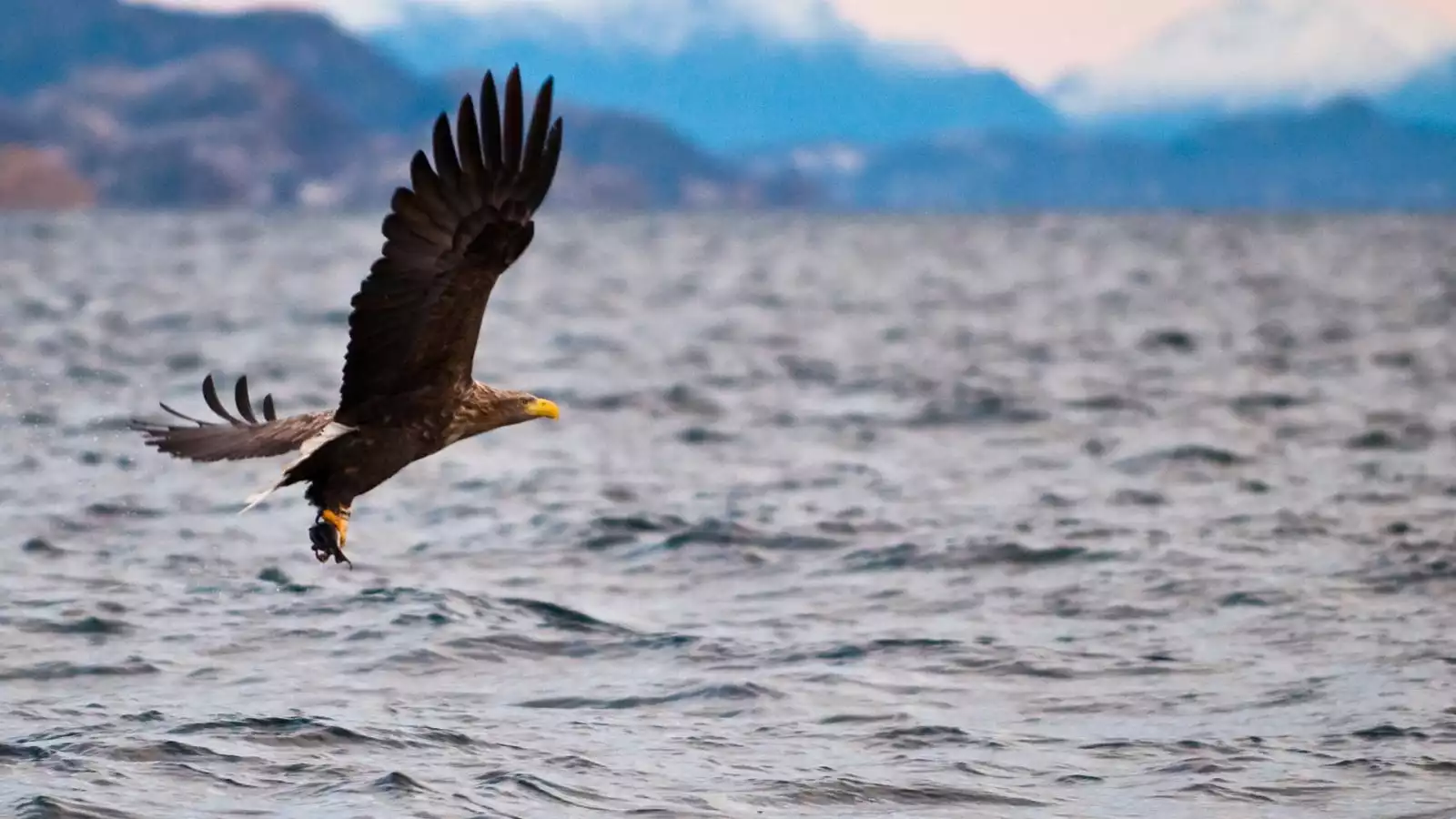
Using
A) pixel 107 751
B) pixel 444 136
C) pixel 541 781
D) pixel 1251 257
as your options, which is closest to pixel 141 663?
pixel 107 751

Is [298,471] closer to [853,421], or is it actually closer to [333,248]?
[853,421]

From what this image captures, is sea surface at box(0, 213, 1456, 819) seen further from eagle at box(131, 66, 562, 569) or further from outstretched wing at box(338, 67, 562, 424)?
outstretched wing at box(338, 67, 562, 424)

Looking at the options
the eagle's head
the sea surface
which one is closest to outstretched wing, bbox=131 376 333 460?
the eagle's head

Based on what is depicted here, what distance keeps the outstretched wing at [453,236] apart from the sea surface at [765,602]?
5.12 feet

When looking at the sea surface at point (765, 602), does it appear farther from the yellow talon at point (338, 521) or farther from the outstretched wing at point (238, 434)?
the outstretched wing at point (238, 434)

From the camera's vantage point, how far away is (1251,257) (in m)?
72.5

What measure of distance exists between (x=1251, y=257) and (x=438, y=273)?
222 ft

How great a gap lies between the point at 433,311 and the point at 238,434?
1.68 metres

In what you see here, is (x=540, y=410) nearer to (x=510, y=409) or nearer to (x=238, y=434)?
(x=510, y=409)

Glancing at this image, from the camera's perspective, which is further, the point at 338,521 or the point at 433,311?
the point at 338,521

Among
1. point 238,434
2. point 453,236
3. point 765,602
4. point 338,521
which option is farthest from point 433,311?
point 765,602

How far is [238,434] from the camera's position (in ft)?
29.4

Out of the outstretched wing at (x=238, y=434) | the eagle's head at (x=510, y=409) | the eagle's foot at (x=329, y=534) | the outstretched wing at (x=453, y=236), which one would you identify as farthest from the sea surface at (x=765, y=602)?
the outstretched wing at (x=453, y=236)

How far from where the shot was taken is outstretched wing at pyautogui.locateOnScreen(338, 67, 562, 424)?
24.0 feet
